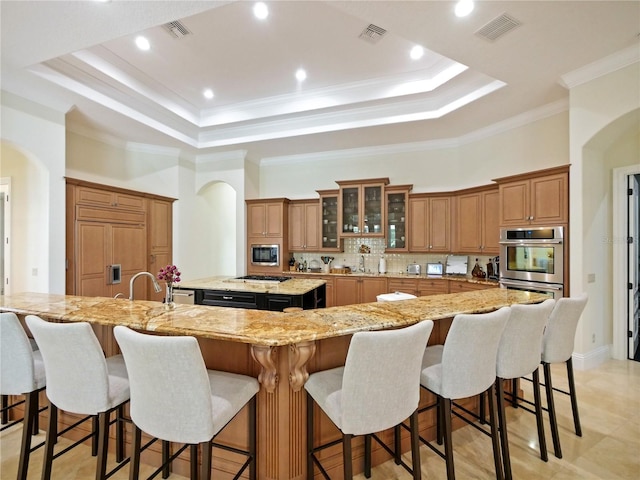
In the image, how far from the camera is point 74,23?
2582 millimetres

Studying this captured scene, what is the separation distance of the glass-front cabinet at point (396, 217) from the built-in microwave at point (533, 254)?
166 cm

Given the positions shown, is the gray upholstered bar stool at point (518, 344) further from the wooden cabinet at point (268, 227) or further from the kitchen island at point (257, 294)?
the wooden cabinet at point (268, 227)

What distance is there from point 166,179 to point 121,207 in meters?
1.20

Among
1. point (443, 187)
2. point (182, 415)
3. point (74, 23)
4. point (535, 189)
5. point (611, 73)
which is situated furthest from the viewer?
point (443, 187)

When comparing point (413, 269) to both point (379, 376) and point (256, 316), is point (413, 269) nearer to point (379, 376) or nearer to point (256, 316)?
point (256, 316)

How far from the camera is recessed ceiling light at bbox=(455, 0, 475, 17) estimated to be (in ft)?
7.67

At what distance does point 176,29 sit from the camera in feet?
10.4

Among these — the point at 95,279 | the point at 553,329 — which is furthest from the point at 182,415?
the point at 95,279

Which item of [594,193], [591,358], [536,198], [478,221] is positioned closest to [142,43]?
[536,198]

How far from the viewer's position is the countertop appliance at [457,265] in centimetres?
523

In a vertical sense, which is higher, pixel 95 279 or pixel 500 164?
pixel 500 164

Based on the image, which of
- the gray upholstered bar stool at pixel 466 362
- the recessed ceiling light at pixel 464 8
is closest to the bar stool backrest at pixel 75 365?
the gray upholstered bar stool at pixel 466 362

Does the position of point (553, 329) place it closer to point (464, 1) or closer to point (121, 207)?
point (464, 1)

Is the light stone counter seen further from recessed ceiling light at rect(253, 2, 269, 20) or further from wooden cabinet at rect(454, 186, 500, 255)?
recessed ceiling light at rect(253, 2, 269, 20)
